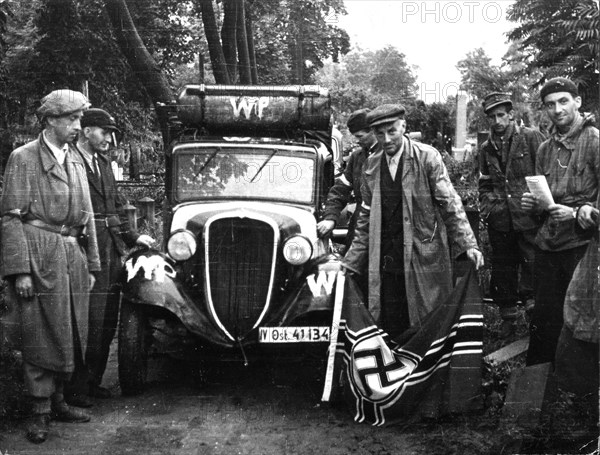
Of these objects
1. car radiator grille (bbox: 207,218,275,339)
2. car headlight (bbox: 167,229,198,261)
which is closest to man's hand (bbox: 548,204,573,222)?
car radiator grille (bbox: 207,218,275,339)

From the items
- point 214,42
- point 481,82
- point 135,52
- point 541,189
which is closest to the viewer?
point 541,189

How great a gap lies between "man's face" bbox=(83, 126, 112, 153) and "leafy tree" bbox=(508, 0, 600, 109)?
345 centimetres

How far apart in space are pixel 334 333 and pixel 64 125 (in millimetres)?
2245

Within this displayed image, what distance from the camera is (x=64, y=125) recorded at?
4.86m

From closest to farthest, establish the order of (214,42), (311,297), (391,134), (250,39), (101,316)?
1. (391,134)
2. (311,297)
3. (101,316)
4. (214,42)
5. (250,39)

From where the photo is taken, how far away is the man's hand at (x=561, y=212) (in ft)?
15.1

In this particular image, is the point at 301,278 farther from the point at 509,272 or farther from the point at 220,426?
the point at 509,272

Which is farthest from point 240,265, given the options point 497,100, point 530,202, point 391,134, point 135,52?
point 135,52

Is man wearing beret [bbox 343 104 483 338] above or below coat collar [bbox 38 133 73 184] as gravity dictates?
below

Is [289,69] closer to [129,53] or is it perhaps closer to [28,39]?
[129,53]

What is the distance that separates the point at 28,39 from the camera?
7789mm

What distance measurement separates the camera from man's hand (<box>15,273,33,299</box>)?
4664 mm

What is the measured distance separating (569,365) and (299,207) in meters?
2.70

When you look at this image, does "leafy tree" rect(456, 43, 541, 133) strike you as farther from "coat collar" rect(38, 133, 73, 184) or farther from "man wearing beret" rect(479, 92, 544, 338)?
"coat collar" rect(38, 133, 73, 184)
